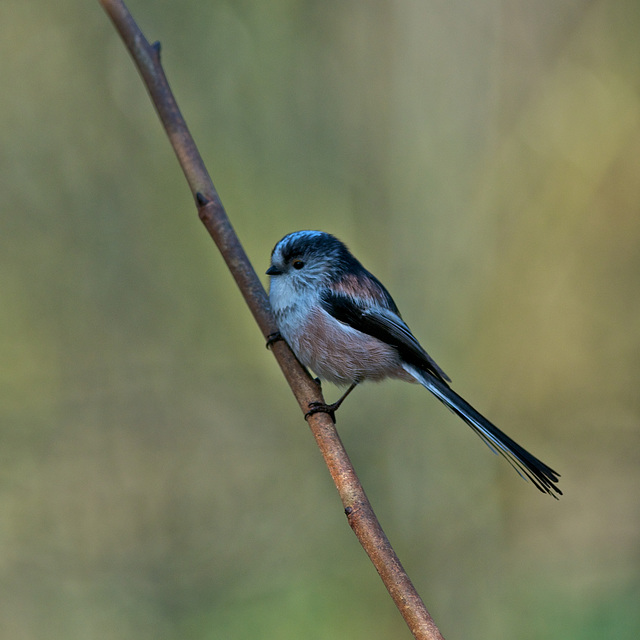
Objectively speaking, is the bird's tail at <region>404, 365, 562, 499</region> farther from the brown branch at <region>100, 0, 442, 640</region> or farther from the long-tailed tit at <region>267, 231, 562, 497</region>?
the brown branch at <region>100, 0, 442, 640</region>

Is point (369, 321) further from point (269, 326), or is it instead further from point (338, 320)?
point (269, 326)

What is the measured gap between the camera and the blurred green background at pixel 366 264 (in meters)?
3.07

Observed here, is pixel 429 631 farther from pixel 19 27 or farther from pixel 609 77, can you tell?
pixel 19 27

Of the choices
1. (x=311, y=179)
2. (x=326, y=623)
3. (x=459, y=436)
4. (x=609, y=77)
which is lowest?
(x=326, y=623)

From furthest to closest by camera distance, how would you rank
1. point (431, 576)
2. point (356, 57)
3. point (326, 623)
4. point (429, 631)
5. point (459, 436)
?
point (356, 57), point (459, 436), point (431, 576), point (326, 623), point (429, 631)

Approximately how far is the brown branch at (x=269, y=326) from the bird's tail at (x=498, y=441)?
312 mm

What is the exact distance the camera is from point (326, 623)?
9.24ft

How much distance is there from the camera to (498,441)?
1.57 m

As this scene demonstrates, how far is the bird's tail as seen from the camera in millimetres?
1308

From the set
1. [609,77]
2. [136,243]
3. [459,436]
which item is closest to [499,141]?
[609,77]

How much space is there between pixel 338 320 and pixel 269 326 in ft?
0.97

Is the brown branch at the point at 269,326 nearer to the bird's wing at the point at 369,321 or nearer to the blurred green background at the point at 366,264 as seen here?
the bird's wing at the point at 369,321

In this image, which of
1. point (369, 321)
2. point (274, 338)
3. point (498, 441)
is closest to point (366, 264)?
point (369, 321)

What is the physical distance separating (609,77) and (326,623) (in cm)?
312
